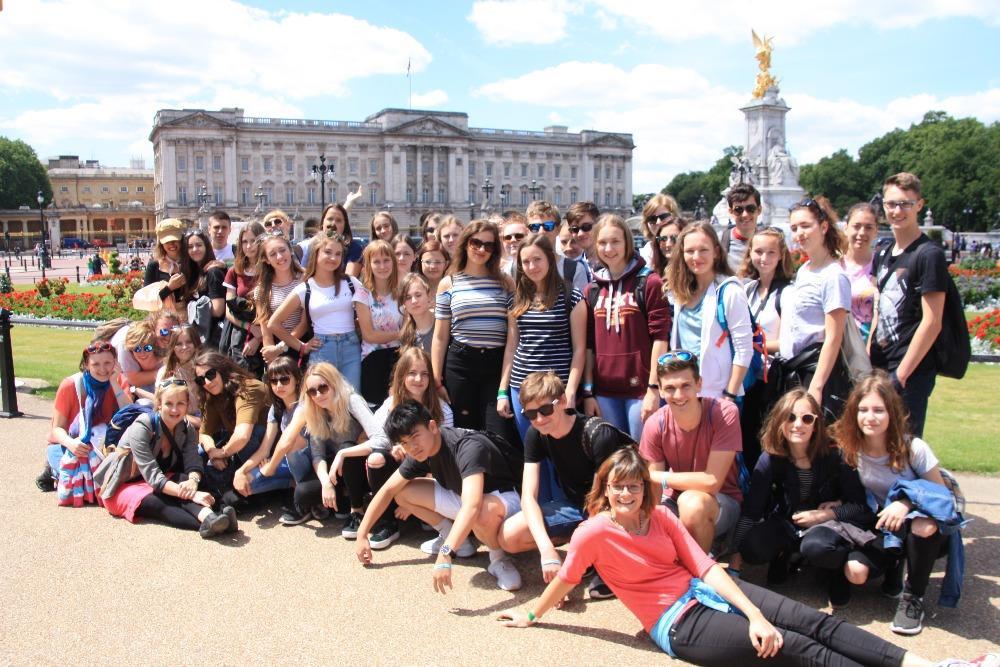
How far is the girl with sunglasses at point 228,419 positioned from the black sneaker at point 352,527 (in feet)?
2.36

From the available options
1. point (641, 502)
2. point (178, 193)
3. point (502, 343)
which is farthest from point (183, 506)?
point (178, 193)

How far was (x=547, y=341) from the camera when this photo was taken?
15.6 feet

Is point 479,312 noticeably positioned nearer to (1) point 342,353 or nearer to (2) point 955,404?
(1) point 342,353

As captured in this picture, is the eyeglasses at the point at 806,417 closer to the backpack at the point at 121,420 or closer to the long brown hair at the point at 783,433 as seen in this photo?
the long brown hair at the point at 783,433

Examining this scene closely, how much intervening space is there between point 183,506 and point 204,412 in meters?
0.72

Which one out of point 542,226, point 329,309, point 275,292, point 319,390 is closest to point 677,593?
point 319,390

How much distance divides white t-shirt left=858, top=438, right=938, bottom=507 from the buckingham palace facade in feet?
215

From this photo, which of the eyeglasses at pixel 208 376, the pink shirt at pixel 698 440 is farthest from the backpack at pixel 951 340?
the eyeglasses at pixel 208 376

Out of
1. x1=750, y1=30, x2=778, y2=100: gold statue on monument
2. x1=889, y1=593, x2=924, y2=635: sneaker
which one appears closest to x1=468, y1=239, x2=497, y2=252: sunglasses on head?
x1=889, y1=593, x2=924, y2=635: sneaker

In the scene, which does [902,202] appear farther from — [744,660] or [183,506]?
[183,506]

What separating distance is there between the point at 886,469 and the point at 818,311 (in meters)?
0.93

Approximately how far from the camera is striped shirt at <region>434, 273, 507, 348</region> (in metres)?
4.97

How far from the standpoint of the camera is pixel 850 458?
3945 mm

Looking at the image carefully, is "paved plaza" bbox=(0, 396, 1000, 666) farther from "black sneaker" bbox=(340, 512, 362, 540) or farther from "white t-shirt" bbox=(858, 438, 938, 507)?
"white t-shirt" bbox=(858, 438, 938, 507)
